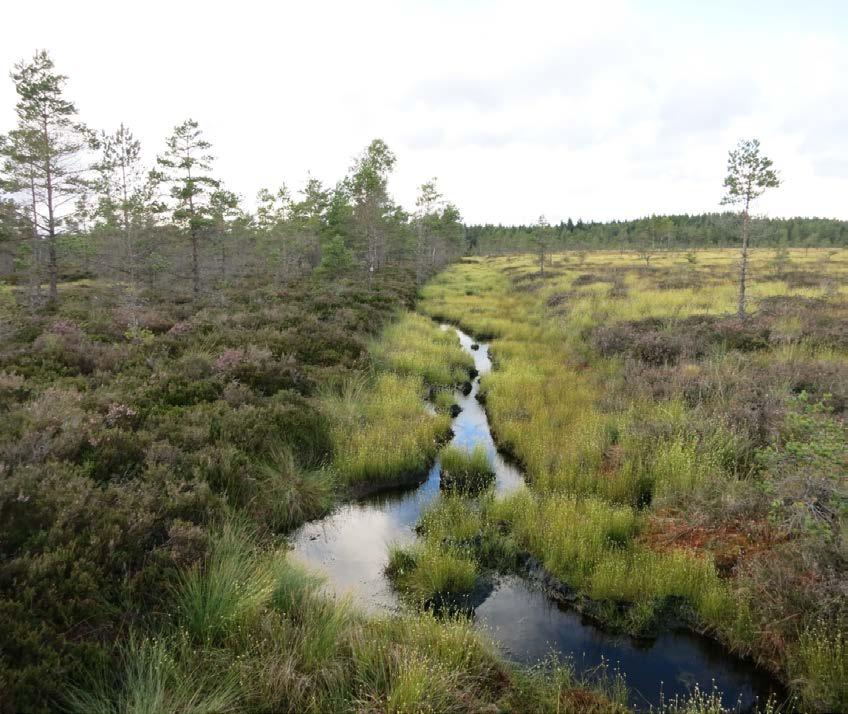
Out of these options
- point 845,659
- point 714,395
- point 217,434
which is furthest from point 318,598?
point 714,395

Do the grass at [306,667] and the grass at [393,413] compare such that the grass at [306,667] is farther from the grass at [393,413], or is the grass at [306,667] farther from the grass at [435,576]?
the grass at [393,413]

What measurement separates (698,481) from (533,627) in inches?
133

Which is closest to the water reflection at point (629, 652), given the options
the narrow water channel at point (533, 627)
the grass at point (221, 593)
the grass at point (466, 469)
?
the narrow water channel at point (533, 627)

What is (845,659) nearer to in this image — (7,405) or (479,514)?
Answer: (479,514)

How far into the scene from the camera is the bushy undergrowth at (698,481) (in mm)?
4441

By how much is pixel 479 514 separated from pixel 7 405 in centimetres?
756

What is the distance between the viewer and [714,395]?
9102mm

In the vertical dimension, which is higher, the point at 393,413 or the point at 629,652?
the point at 393,413

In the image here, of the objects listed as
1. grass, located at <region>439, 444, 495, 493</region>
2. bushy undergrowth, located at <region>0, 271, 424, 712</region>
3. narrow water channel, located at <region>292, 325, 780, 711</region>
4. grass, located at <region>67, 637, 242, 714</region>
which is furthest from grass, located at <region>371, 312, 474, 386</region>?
grass, located at <region>67, 637, 242, 714</region>

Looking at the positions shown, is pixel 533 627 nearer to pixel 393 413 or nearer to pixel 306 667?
pixel 306 667

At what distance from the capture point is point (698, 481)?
656 centimetres

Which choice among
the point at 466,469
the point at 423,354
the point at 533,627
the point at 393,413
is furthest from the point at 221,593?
the point at 423,354

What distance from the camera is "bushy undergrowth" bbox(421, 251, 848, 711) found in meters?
4.44

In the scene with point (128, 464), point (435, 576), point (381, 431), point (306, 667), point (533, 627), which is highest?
point (128, 464)
